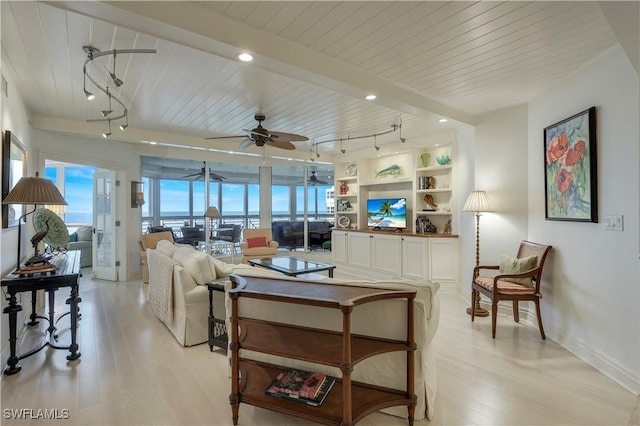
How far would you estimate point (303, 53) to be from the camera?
251cm

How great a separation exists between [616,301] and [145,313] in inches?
192

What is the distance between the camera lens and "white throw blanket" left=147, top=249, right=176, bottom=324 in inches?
135

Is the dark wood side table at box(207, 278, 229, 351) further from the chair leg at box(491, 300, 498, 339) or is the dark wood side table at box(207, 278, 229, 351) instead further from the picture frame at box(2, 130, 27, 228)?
the chair leg at box(491, 300, 498, 339)

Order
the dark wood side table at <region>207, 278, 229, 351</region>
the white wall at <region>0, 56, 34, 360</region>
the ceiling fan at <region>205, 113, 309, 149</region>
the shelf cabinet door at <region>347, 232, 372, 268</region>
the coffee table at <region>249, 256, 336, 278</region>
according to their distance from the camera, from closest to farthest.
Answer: the white wall at <region>0, 56, 34, 360</region>, the dark wood side table at <region>207, 278, 229, 351</region>, the ceiling fan at <region>205, 113, 309, 149</region>, the coffee table at <region>249, 256, 336, 278</region>, the shelf cabinet door at <region>347, 232, 372, 268</region>

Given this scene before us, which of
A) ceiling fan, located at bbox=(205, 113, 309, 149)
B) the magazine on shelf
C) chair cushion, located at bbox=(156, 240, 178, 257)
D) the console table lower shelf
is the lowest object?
the console table lower shelf

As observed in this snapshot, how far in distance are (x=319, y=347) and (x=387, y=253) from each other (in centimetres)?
416

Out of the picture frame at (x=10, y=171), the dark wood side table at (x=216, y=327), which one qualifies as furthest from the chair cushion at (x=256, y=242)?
the picture frame at (x=10, y=171)

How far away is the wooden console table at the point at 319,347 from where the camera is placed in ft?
5.78

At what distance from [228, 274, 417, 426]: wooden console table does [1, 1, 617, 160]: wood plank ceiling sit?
1.69 meters

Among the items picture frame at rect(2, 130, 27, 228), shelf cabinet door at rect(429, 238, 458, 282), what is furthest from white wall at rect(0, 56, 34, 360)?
shelf cabinet door at rect(429, 238, 458, 282)

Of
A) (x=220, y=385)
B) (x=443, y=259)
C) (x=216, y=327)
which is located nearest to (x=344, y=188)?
(x=443, y=259)

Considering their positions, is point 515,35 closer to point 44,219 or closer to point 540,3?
point 540,3

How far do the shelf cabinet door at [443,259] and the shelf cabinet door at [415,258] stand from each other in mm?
78

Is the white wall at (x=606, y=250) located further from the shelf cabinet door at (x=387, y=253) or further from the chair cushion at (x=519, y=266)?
the shelf cabinet door at (x=387, y=253)
